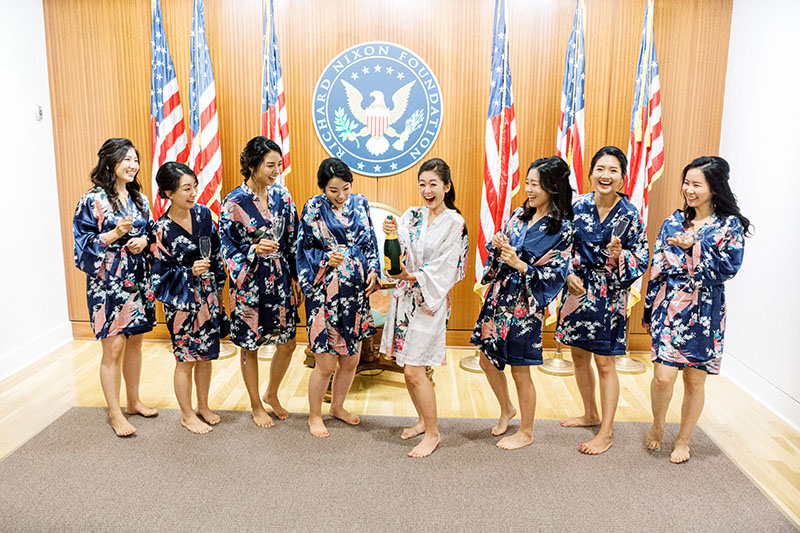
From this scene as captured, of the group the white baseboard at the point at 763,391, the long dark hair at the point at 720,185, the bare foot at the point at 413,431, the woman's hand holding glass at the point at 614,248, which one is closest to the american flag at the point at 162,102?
the bare foot at the point at 413,431

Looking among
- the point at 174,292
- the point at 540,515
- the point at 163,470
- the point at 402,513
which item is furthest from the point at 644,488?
the point at 174,292

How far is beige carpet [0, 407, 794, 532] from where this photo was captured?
7.27ft

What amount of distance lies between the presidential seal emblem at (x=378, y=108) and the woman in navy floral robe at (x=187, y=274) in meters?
1.58

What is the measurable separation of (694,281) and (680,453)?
838 millimetres

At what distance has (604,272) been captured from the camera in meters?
2.75

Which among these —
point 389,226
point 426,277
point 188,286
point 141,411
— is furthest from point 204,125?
point 426,277

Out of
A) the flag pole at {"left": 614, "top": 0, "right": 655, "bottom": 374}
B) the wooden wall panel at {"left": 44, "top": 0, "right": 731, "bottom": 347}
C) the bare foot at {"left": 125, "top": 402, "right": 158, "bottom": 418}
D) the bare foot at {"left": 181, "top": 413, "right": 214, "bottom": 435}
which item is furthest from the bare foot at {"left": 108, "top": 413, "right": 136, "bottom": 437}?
the flag pole at {"left": 614, "top": 0, "right": 655, "bottom": 374}

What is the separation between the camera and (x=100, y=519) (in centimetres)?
220

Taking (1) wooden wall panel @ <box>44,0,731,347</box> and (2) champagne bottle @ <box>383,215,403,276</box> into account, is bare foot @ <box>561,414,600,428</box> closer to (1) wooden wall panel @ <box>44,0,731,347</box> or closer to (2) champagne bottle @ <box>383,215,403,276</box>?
(2) champagne bottle @ <box>383,215,403,276</box>

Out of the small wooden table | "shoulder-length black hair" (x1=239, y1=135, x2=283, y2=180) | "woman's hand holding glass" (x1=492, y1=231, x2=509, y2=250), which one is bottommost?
the small wooden table

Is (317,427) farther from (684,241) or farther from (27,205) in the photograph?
(27,205)

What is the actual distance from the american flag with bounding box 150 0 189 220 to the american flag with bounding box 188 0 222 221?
140mm

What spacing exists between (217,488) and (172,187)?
1.39 m

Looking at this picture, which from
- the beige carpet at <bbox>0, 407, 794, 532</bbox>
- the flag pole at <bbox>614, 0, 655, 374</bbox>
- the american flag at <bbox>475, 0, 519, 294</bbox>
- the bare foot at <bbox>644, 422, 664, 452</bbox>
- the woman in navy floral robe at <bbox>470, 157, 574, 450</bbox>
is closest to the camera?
the beige carpet at <bbox>0, 407, 794, 532</bbox>
